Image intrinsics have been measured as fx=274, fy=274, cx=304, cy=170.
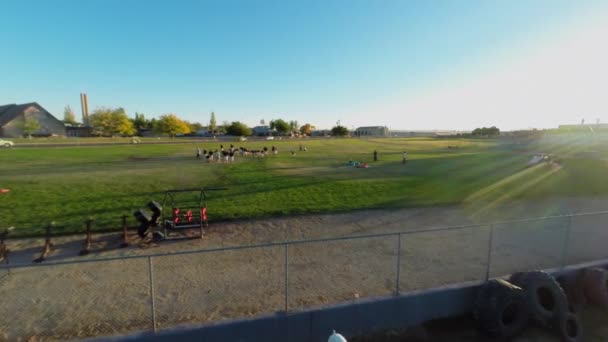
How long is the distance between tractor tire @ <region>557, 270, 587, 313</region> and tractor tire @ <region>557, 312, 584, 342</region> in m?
0.95

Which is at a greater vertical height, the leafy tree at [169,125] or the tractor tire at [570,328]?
the leafy tree at [169,125]

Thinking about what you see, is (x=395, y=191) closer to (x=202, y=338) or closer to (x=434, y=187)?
(x=434, y=187)

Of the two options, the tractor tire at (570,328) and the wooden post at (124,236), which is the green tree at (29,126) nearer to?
the wooden post at (124,236)

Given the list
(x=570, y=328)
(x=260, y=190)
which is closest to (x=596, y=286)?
(x=570, y=328)

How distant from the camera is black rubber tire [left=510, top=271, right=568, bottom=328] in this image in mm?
4844

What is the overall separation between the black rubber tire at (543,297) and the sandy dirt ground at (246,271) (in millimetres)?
854

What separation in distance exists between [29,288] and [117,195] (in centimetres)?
784

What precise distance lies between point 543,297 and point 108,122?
3833 inches

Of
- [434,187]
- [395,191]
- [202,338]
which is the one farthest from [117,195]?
[434,187]

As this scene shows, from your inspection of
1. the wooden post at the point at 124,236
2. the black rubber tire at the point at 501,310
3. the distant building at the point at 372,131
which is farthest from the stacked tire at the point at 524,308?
the distant building at the point at 372,131

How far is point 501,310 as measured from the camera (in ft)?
15.3

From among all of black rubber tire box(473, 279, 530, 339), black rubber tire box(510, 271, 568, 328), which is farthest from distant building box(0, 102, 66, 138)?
black rubber tire box(510, 271, 568, 328)

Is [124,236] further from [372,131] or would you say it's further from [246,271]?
[372,131]

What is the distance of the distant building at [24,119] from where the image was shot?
227 feet
